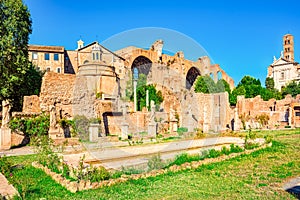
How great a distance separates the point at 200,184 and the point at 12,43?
652 inches

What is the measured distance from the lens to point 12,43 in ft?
59.8

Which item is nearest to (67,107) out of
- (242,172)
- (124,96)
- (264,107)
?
(124,96)

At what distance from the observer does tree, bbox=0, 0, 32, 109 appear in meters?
17.9

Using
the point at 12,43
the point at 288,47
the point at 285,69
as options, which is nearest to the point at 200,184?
the point at 12,43

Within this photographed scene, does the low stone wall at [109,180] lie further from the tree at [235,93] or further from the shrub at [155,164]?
the tree at [235,93]

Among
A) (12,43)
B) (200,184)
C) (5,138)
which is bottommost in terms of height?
(200,184)

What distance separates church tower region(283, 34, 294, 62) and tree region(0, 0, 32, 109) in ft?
228

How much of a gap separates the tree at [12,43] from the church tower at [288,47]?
228 feet

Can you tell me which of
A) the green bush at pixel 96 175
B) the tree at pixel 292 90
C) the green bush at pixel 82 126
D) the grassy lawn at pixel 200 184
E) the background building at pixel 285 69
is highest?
the background building at pixel 285 69

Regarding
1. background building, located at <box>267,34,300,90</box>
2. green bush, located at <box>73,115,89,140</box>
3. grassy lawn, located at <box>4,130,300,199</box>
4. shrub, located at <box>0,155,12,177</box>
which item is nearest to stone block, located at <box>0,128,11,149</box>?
green bush, located at <box>73,115,89,140</box>

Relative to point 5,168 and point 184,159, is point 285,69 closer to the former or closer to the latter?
point 184,159

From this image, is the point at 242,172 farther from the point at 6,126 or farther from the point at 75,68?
the point at 75,68

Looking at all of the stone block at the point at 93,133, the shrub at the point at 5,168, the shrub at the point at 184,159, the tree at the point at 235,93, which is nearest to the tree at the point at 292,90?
the tree at the point at 235,93

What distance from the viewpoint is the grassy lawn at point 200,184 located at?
219 inches
